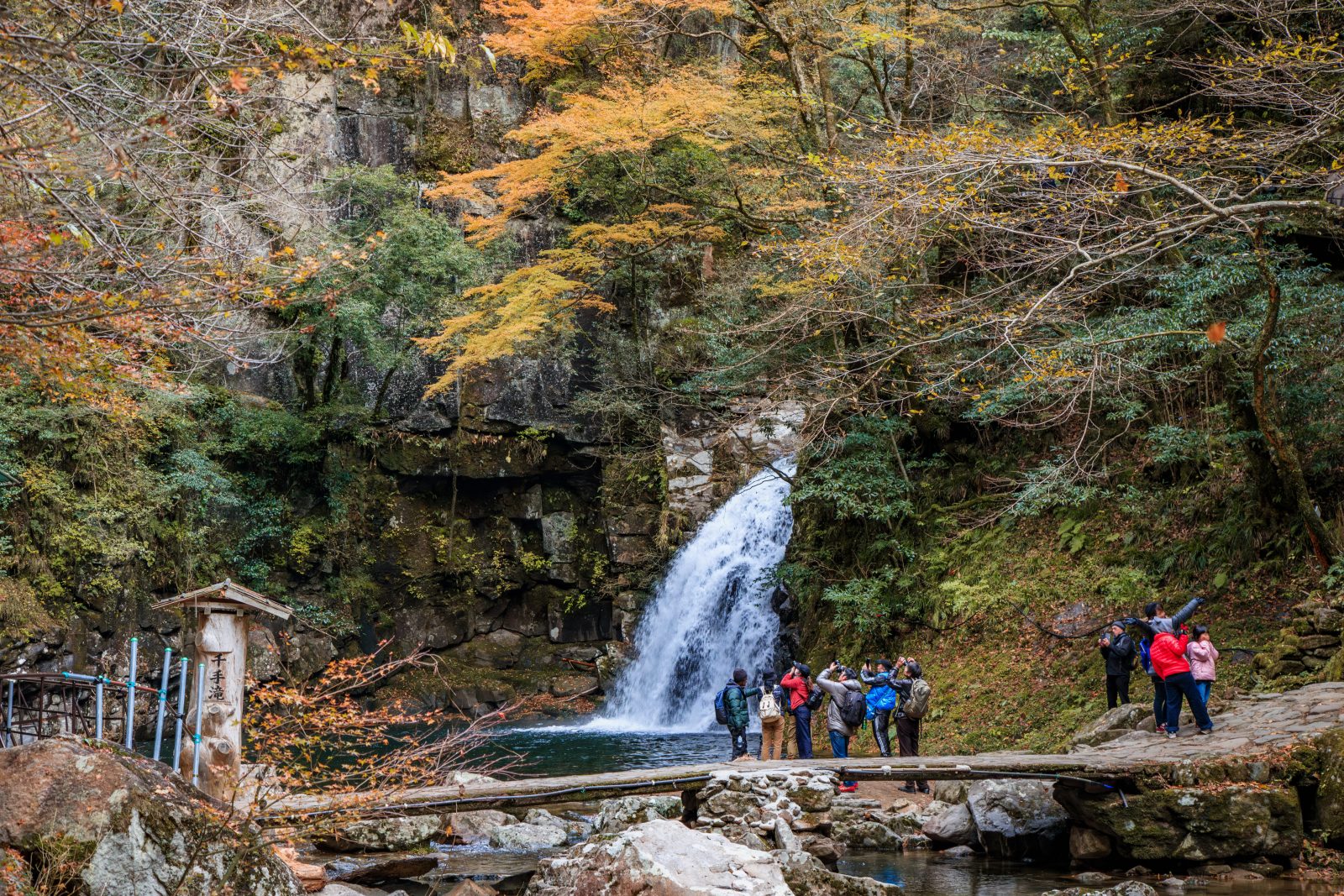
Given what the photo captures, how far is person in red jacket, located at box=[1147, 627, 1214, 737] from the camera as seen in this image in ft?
29.9

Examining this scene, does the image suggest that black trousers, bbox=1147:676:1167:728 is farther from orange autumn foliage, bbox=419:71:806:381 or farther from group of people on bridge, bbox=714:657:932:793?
orange autumn foliage, bbox=419:71:806:381

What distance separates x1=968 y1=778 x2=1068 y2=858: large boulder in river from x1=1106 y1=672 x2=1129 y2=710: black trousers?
1.77 m

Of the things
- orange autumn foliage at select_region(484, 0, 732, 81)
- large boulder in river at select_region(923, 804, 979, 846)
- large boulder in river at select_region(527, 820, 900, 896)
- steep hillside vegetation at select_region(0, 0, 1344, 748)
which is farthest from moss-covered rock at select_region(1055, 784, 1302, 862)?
orange autumn foliage at select_region(484, 0, 732, 81)

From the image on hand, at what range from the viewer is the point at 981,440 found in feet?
53.5

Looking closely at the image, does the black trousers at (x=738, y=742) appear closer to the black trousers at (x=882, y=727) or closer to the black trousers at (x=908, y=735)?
the black trousers at (x=882, y=727)

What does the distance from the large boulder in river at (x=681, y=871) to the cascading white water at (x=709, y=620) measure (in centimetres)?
1132

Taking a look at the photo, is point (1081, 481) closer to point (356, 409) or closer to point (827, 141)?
point (827, 141)

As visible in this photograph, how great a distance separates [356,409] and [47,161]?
18383 millimetres

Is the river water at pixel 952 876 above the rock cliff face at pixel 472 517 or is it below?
below

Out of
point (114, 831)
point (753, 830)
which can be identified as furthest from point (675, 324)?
point (114, 831)

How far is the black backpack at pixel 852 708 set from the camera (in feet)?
37.1

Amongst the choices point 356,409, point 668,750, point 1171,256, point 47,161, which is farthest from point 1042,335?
point 356,409

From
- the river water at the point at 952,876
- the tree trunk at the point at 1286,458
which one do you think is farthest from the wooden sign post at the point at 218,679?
the tree trunk at the point at 1286,458

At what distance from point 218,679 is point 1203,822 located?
26.6 ft
